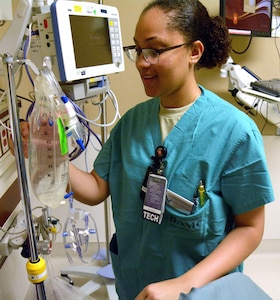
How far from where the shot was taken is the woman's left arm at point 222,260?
92 cm

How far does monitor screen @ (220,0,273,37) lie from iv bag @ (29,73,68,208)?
5.02ft

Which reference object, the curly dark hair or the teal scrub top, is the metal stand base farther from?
the curly dark hair

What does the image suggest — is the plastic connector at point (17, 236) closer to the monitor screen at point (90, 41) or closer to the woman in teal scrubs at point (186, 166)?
the woman in teal scrubs at point (186, 166)

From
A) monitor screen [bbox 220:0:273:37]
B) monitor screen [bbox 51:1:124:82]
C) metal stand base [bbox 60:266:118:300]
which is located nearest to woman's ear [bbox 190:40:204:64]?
monitor screen [bbox 51:1:124:82]

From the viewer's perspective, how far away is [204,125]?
1090mm

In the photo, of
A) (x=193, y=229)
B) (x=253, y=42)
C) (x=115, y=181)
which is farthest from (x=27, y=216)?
(x=253, y=42)

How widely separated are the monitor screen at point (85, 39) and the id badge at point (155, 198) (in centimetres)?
42

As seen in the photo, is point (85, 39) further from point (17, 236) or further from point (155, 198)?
point (17, 236)

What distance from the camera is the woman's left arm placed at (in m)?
0.92

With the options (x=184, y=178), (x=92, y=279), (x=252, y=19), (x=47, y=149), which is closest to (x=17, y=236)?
(x=47, y=149)

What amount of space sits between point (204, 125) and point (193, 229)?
31 cm

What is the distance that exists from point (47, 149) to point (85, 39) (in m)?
0.47

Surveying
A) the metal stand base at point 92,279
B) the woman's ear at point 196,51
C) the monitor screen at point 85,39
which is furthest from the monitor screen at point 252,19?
the metal stand base at point 92,279

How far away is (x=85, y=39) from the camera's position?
1.25 meters
